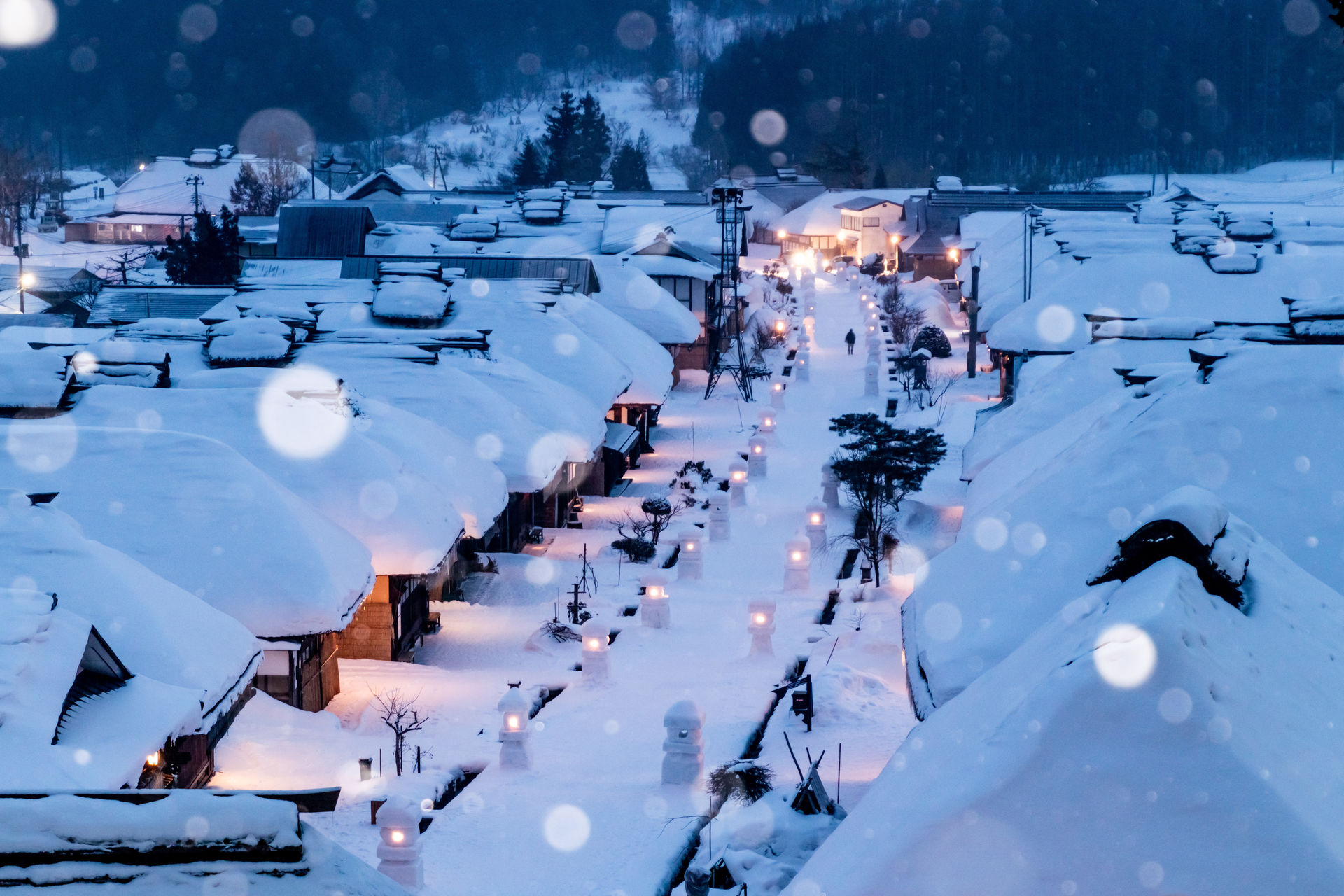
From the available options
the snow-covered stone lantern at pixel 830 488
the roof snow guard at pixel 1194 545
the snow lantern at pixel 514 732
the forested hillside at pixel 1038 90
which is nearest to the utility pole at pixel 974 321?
the snow-covered stone lantern at pixel 830 488

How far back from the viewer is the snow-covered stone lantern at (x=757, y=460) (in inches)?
1118

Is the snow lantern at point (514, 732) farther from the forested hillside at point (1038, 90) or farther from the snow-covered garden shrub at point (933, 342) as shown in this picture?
the forested hillside at point (1038, 90)

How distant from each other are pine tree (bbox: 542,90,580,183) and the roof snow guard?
81535mm

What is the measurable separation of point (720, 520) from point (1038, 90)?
8837 cm

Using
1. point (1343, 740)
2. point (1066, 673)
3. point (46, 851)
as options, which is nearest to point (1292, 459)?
point (1343, 740)

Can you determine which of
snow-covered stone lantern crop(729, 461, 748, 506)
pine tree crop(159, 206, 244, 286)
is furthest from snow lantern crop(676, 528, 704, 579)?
pine tree crop(159, 206, 244, 286)

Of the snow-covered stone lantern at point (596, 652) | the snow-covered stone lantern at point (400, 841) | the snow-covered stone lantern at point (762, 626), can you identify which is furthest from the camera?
the snow-covered stone lantern at point (762, 626)

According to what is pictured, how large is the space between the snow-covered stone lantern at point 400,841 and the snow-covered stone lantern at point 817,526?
1289 centimetres

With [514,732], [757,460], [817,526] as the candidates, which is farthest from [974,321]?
[514,732]

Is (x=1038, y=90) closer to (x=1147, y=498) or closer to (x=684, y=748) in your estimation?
(x=684, y=748)

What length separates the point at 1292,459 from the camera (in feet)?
31.8

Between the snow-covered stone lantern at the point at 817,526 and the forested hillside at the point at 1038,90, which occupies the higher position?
the forested hillside at the point at 1038,90

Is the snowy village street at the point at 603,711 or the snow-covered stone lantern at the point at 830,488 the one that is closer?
the snowy village street at the point at 603,711

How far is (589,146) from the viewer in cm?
9288
